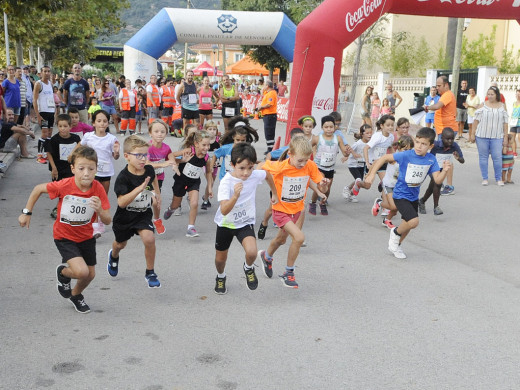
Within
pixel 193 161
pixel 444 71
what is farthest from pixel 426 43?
Result: pixel 193 161

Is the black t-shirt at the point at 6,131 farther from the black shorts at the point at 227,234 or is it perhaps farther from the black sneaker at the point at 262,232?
the black shorts at the point at 227,234

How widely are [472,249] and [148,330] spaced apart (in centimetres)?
425

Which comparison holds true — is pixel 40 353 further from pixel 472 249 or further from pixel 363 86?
pixel 363 86

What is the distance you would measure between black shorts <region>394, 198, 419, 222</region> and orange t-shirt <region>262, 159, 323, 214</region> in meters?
1.37

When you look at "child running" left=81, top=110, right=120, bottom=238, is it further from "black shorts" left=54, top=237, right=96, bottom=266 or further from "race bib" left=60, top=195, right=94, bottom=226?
"race bib" left=60, top=195, right=94, bottom=226

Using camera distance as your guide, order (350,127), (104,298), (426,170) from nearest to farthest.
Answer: (104,298)
(426,170)
(350,127)

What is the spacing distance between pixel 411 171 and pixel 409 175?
0.16 ft

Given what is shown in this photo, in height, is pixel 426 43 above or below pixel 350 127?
above

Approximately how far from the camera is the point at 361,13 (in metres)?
11.1

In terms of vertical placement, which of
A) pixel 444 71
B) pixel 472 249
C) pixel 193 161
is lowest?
pixel 472 249

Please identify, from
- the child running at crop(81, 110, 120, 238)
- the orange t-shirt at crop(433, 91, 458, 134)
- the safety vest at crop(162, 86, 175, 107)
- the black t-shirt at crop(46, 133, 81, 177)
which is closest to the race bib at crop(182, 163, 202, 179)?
the child running at crop(81, 110, 120, 238)

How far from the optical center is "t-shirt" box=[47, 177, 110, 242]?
4758 millimetres

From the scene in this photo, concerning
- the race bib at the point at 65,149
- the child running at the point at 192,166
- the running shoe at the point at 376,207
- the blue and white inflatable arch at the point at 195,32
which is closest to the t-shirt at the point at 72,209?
the child running at the point at 192,166

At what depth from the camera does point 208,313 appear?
4.93 meters
